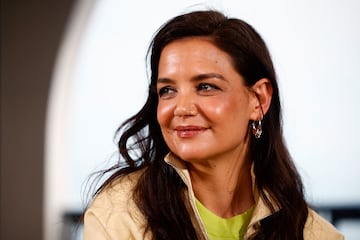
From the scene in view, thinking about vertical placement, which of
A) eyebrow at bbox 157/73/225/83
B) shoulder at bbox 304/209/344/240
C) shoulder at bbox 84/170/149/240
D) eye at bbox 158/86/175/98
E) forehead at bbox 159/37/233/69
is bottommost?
shoulder at bbox 304/209/344/240

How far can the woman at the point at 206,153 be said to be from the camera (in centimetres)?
147

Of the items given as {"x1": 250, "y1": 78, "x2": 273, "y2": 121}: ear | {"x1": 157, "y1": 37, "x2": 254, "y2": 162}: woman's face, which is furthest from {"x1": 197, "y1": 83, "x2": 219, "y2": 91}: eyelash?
{"x1": 250, "y1": 78, "x2": 273, "y2": 121}: ear

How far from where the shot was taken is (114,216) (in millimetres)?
1461

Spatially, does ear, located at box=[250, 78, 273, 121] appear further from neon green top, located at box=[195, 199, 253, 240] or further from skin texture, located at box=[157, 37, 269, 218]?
neon green top, located at box=[195, 199, 253, 240]

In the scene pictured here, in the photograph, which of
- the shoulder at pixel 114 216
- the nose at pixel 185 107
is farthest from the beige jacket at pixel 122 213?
the nose at pixel 185 107

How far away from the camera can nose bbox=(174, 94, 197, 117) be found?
4.73 feet

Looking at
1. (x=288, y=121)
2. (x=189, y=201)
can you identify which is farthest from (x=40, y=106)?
(x=189, y=201)

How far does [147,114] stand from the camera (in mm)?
1628

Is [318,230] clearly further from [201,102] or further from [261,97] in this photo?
[201,102]

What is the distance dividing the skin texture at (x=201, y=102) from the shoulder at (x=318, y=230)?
309 millimetres

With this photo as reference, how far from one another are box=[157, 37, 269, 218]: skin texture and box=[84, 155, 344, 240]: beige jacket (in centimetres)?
8

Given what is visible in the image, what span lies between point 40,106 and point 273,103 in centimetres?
178

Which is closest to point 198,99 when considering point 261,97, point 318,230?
point 261,97

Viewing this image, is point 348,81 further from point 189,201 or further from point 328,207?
point 189,201
